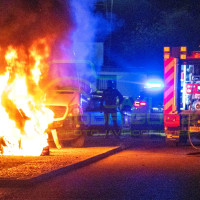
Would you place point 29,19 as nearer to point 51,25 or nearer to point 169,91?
point 51,25

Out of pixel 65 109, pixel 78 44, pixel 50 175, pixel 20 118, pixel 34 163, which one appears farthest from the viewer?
pixel 78 44

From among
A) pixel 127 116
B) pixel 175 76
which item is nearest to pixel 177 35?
pixel 127 116

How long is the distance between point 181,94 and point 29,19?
5.73 m

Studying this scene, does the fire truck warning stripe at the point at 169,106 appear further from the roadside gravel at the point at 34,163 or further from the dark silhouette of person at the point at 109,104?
the dark silhouette of person at the point at 109,104

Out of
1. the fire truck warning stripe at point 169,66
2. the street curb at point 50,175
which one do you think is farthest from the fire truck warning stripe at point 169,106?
the street curb at point 50,175

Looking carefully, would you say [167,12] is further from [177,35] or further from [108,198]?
[108,198]

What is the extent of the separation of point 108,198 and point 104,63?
2967 centimetres

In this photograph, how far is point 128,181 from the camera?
26.7 feet

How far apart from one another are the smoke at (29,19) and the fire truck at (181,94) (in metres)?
4.72

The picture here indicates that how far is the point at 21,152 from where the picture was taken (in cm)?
1180

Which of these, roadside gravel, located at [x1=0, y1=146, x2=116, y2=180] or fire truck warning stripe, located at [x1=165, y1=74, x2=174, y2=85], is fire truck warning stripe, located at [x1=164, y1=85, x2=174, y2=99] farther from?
roadside gravel, located at [x1=0, y1=146, x2=116, y2=180]

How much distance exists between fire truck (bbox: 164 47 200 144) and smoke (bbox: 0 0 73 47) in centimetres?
472

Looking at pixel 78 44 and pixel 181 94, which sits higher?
pixel 78 44

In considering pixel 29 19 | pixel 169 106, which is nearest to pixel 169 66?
pixel 169 106
